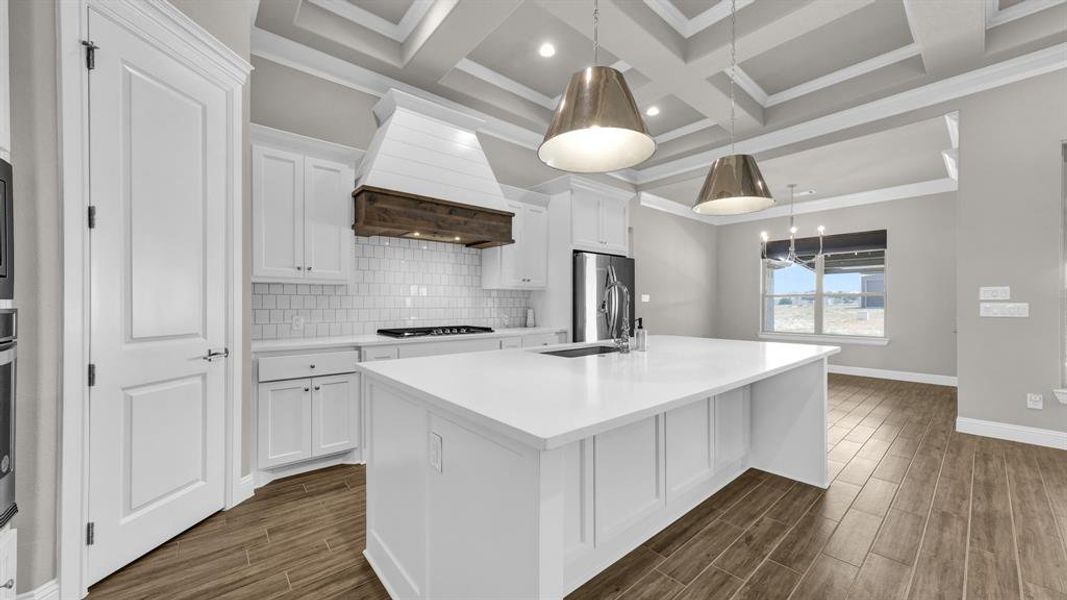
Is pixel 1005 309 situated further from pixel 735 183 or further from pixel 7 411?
pixel 7 411

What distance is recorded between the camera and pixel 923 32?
9.74ft

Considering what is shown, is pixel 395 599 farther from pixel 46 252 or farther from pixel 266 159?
pixel 266 159

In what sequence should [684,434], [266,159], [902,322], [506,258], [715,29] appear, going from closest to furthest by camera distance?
1. [684,434]
2. [266,159]
3. [715,29]
4. [506,258]
5. [902,322]

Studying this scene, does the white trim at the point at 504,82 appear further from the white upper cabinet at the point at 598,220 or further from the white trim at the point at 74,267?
the white trim at the point at 74,267

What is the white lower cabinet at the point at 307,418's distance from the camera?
2.56 meters

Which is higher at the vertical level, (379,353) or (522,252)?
(522,252)

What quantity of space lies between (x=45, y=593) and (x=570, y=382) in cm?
205

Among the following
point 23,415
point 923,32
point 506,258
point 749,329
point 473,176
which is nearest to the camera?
point 23,415

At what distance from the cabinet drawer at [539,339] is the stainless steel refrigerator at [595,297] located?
9.9 inches

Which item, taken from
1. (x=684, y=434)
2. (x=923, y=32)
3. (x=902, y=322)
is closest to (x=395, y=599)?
(x=684, y=434)

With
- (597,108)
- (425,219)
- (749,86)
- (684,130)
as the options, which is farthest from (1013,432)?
(425,219)

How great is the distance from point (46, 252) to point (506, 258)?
9.96ft

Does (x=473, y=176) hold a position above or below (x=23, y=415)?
above

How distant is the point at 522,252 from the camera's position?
4289 millimetres
